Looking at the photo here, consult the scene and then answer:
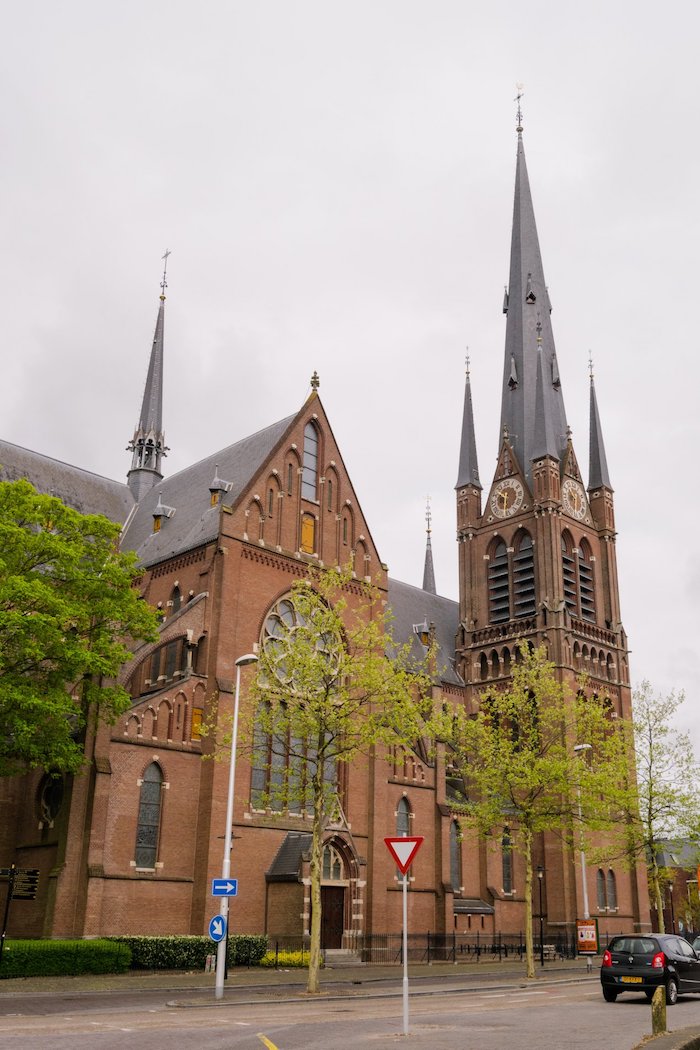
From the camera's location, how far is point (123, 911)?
111 ft

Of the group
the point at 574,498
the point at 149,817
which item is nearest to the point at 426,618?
the point at 574,498

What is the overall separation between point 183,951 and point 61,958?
16.3ft

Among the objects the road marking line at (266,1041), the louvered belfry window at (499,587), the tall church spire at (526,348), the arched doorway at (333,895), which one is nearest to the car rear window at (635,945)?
the road marking line at (266,1041)

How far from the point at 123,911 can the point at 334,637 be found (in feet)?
40.5

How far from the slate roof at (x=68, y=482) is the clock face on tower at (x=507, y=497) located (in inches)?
1106

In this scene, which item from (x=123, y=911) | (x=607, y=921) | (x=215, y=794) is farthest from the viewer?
(x=607, y=921)

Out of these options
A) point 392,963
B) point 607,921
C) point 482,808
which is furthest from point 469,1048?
point 607,921

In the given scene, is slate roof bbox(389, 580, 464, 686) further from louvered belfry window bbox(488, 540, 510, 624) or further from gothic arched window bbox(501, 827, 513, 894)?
gothic arched window bbox(501, 827, 513, 894)

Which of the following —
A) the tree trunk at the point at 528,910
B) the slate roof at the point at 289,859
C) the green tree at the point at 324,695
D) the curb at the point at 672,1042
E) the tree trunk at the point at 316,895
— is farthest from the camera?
the slate roof at the point at 289,859

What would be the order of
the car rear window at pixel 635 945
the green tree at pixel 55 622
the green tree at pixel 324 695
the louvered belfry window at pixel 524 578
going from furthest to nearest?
the louvered belfry window at pixel 524 578, the green tree at pixel 324 695, the green tree at pixel 55 622, the car rear window at pixel 635 945

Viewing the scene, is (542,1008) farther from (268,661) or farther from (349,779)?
(349,779)

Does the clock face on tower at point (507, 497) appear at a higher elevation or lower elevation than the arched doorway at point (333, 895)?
higher

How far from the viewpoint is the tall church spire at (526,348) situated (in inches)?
2815

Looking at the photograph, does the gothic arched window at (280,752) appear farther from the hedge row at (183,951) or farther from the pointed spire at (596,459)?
the pointed spire at (596,459)
